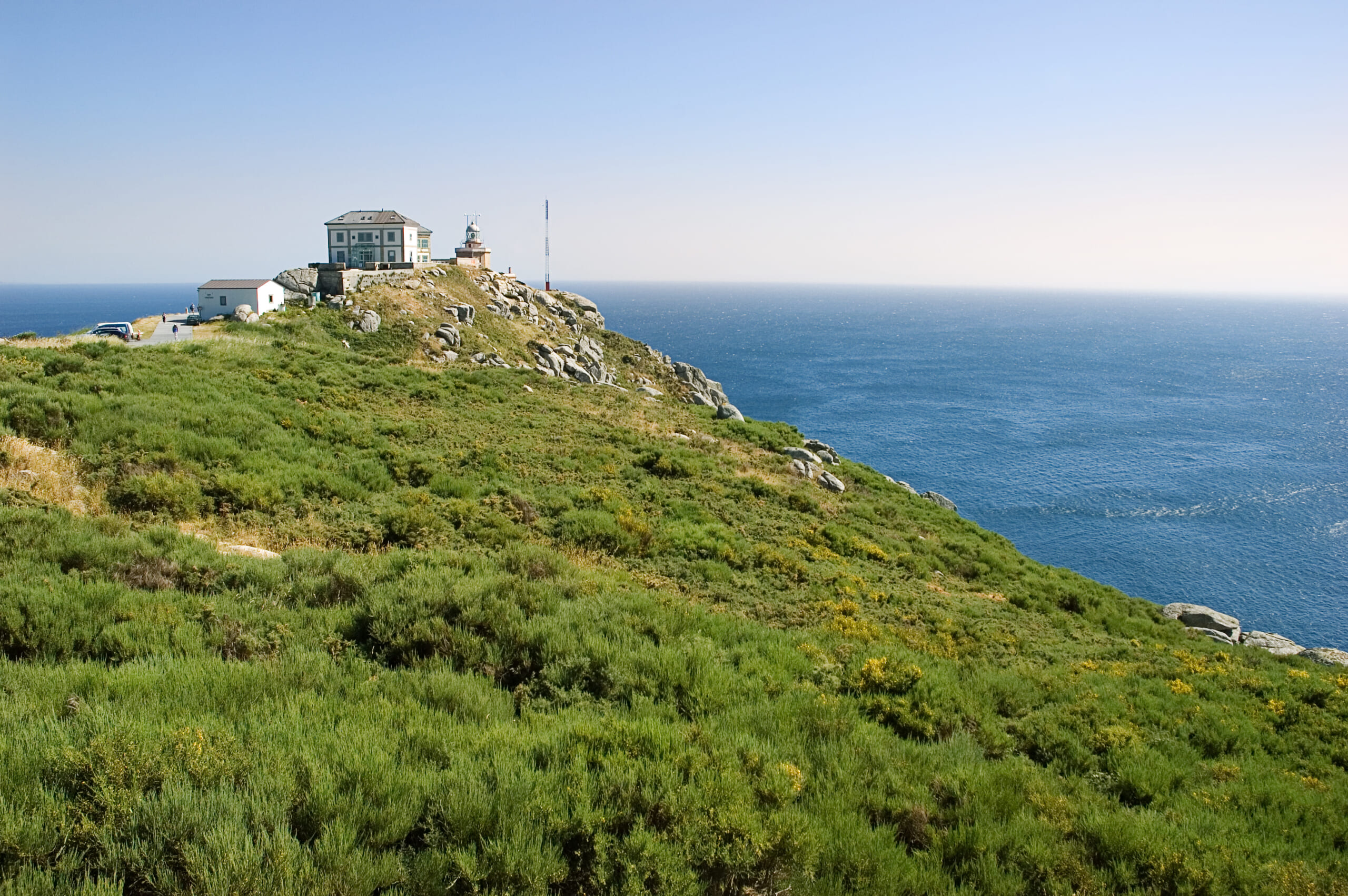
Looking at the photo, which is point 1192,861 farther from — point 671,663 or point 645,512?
point 645,512

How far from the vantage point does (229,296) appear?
43.2m

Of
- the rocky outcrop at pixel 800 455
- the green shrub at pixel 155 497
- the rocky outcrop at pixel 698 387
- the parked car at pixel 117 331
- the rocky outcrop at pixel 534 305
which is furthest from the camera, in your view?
the rocky outcrop at pixel 534 305

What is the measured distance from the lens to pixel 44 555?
1013 cm

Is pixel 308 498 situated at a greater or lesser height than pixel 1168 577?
greater

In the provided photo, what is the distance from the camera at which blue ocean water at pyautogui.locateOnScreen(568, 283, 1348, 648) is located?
4356cm

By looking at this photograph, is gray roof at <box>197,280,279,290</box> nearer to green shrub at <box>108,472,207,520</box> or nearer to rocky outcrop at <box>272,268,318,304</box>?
rocky outcrop at <box>272,268,318,304</box>

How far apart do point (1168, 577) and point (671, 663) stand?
4623cm

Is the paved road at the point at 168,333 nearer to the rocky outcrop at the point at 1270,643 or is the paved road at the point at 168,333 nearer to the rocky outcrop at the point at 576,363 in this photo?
the rocky outcrop at the point at 576,363

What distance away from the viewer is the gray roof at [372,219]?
60866mm

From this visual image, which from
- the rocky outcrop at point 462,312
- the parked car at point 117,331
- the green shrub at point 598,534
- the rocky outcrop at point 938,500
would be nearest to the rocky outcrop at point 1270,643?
the rocky outcrop at point 938,500

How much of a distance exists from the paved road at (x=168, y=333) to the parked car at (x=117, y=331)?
71 cm

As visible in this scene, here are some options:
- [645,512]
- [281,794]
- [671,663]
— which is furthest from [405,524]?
[281,794]

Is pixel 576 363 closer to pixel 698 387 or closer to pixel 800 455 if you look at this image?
pixel 698 387

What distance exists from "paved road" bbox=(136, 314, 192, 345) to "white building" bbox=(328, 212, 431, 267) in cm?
1766
